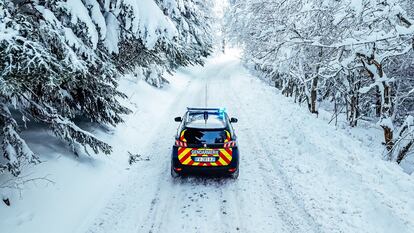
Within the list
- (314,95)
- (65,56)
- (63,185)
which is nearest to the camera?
(65,56)

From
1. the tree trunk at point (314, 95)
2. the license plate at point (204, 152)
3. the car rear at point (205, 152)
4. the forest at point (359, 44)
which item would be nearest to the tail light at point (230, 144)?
the car rear at point (205, 152)

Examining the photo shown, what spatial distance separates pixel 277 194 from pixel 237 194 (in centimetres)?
96

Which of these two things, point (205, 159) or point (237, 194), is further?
point (205, 159)

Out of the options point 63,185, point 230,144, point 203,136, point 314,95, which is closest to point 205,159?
point 203,136

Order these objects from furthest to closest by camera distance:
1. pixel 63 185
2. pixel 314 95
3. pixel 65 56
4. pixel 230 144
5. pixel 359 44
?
pixel 314 95 < pixel 230 144 < pixel 359 44 < pixel 63 185 < pixel 65 56

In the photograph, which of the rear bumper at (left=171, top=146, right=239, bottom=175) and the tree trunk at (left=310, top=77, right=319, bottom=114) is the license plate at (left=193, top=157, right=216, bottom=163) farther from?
the tree trunk at (left=310, top=77, right=319, bottom=114)

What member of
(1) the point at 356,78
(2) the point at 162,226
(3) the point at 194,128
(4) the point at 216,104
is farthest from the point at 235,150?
(4) the point at 216,104

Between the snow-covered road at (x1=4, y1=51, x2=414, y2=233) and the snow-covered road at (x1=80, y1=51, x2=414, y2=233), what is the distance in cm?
2

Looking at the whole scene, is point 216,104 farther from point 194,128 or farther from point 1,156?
point 1,156

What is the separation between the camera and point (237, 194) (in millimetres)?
7898

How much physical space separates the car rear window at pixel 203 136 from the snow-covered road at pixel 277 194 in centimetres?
116

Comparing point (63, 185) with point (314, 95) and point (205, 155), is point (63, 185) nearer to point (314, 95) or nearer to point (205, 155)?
point (205, 155)

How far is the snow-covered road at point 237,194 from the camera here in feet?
21.0

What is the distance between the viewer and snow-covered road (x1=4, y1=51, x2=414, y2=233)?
640 cm
